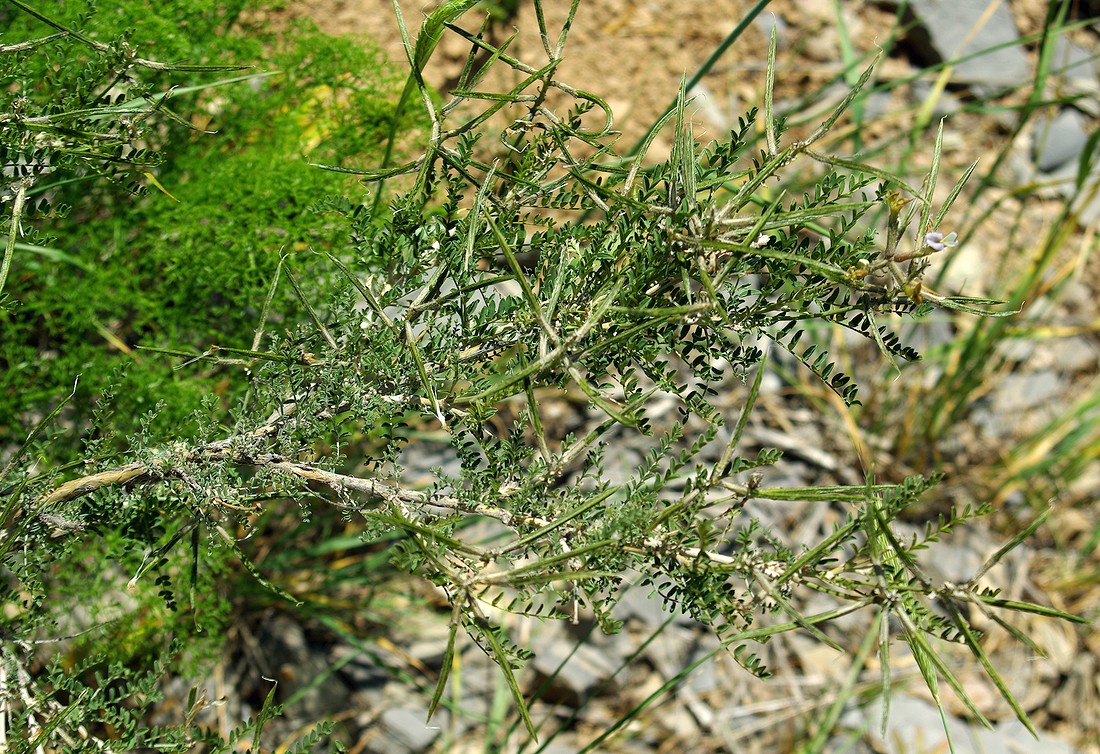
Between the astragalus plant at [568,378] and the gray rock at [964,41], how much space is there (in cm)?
170

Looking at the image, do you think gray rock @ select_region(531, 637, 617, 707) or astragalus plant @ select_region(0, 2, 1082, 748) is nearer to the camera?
astragalus plant @ select_region(0, 2, 1082, 748)

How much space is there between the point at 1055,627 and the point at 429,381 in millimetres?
1718

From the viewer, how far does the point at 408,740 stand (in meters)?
1.36

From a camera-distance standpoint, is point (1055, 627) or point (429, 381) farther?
point (1055, 627)

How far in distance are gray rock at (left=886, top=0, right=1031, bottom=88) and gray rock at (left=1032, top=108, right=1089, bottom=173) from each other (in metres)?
0.13

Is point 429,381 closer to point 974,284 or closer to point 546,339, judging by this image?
point 546,339

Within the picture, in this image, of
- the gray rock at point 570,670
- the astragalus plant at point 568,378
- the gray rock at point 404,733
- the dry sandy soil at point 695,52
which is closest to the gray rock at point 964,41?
the dry sandy soil at point 695,52

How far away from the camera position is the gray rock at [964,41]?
2.06 m

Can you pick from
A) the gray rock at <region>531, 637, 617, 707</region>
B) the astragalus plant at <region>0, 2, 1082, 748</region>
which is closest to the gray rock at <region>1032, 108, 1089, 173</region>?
the gray rock at <region>531, 637, 617, 707</region>

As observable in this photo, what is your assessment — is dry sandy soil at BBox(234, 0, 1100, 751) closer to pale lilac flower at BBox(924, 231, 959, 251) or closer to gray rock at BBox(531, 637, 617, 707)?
gray rock at BBox(531, 637, 617, 707)

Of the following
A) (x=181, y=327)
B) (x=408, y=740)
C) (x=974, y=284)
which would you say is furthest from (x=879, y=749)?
(x=181, y=327)

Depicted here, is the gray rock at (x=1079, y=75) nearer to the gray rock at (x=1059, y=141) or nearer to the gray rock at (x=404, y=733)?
the gray rock at (x=1059, y=141)

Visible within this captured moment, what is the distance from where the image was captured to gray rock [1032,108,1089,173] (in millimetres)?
2084

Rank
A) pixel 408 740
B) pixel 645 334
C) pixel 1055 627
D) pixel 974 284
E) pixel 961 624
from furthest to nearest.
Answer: pixel 974 284, pixel 1055 627, pixel 408 740, pixel 645 334, pixel 961 624
